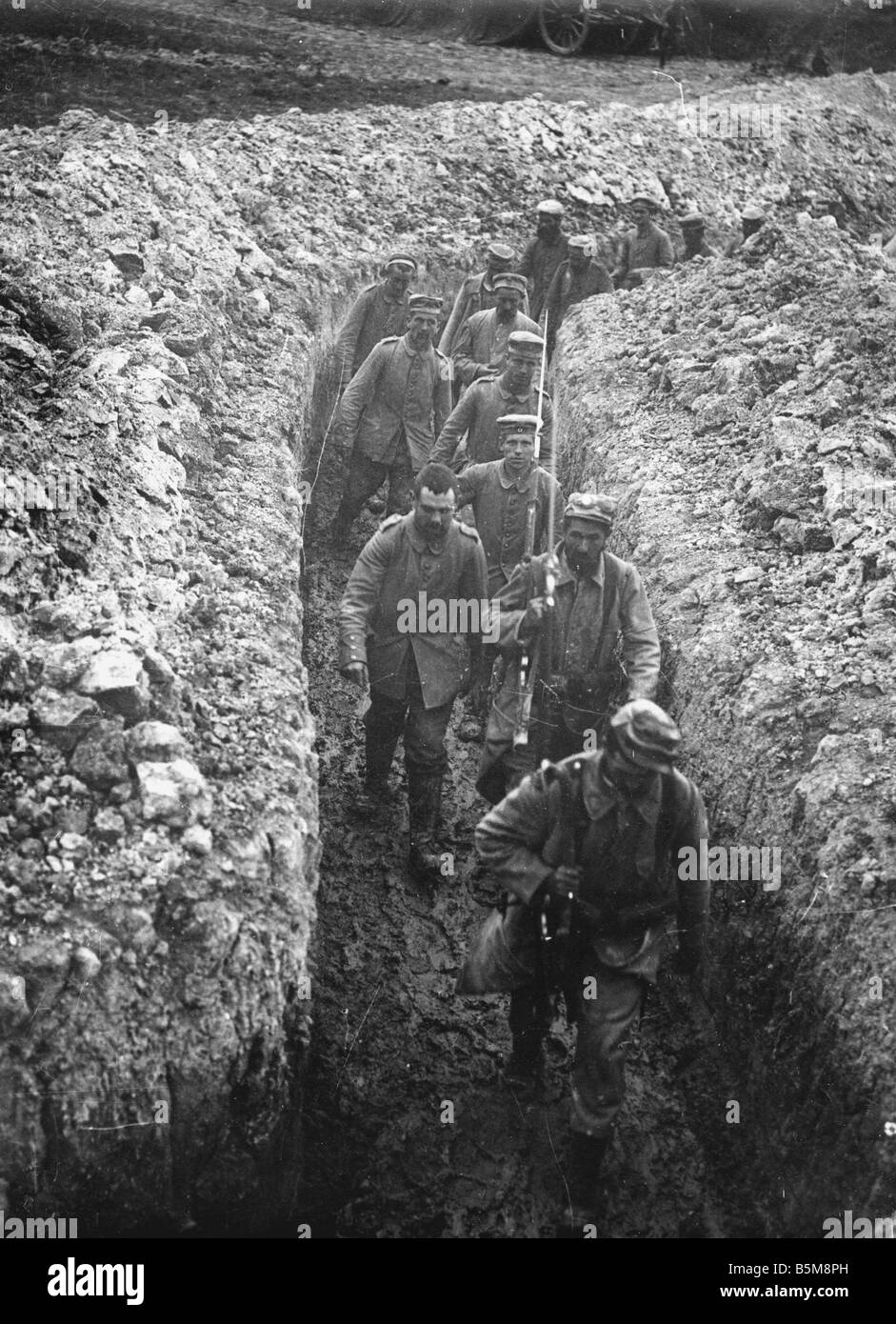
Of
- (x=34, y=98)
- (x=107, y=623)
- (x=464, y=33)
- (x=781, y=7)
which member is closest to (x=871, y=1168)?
(x=107, y=623)

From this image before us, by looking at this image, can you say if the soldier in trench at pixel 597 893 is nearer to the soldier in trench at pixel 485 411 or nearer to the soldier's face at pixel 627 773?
the soldier's face at pixel 627 773

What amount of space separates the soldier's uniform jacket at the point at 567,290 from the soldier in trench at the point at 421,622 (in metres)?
5.54

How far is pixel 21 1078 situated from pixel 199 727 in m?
1.65

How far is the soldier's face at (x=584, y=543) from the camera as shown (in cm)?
618

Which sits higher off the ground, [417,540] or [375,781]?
[417,540]

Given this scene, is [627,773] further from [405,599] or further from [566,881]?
[405,599]

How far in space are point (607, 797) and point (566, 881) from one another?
0.36 m

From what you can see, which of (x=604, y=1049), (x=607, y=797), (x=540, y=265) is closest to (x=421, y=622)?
(x=607, y=797)

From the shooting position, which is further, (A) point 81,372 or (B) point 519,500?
(B) point 519,500

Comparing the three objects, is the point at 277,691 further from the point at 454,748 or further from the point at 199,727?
the point at 454,748

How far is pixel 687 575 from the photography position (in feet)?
23.0

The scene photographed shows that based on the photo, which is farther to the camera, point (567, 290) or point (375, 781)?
point (567, 290)

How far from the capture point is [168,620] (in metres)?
5.52

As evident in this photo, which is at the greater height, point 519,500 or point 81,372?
point 81,372
